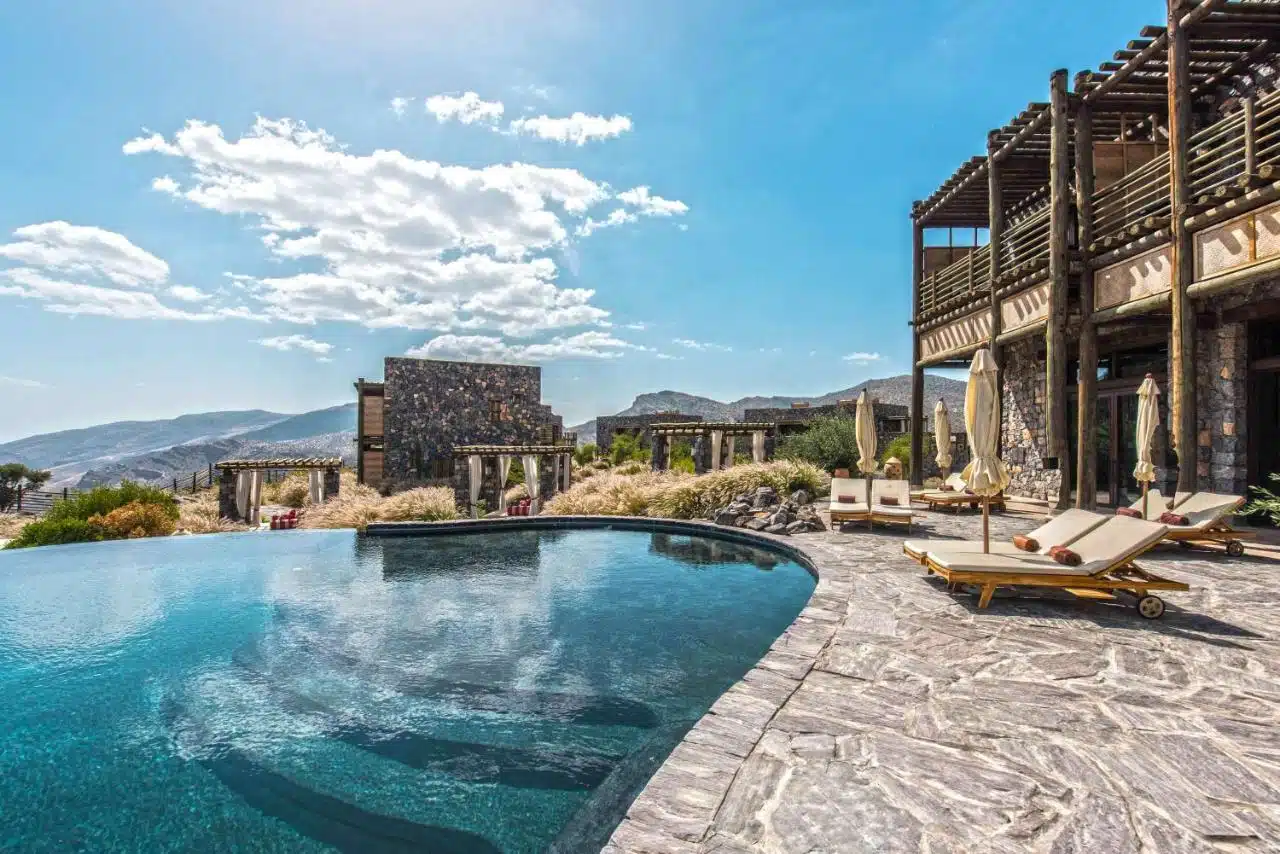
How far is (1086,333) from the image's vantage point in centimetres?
1025

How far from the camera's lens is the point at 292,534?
12438 mm

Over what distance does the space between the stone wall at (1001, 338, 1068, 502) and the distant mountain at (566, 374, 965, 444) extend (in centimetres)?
5307

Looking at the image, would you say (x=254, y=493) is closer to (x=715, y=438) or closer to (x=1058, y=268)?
(x=715, y=438)

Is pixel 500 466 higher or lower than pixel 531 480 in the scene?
higher

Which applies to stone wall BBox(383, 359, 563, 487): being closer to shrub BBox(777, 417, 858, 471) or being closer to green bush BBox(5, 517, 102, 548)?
green bush BBox(5, 517, 102, 548)

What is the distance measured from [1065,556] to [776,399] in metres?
108

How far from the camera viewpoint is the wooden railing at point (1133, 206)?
904cm

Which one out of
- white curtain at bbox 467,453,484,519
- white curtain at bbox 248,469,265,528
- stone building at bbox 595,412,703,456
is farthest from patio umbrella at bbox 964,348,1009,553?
stone building at bbox 595,412,703,456

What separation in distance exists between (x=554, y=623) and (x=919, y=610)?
3.56m

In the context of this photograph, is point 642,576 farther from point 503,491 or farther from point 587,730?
point 503,491

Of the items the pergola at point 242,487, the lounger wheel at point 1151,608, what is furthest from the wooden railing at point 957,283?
the pergola at point 242,487

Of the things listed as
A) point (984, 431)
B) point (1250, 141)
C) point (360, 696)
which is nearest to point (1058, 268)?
point (1250, 141)

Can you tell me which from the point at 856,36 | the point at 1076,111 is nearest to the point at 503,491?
the point at 856,36

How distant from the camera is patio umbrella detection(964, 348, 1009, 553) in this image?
571cm
